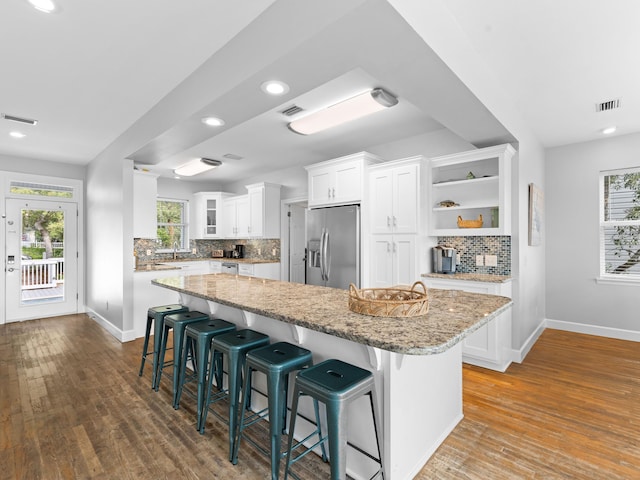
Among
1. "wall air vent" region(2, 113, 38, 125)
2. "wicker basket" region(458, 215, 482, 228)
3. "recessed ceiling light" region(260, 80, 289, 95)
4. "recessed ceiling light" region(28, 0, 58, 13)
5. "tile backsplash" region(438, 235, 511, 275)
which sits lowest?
"tile backsplash" region(438, 235, 511, 275)

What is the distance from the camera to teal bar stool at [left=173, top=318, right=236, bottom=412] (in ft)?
7.25

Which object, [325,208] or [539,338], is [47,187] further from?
[539,338]

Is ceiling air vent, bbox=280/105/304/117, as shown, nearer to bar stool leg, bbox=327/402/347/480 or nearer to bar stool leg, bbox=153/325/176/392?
bar stool leg, bbox=153/325/176/392

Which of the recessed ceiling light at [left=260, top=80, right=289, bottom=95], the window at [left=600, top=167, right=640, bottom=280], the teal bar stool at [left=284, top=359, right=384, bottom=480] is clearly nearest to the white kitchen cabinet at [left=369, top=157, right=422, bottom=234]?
the recessed ceiling light at [left=260, top=80, right=289, bottom=95]

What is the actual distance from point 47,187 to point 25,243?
0.94m

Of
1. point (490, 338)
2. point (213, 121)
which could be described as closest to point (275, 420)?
point (213, 121)

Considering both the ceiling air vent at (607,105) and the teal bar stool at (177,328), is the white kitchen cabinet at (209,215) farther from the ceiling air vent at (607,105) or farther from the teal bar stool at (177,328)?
the ceiling air vent at (607,105)

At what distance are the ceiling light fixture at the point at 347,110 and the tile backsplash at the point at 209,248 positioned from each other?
313 centimetres

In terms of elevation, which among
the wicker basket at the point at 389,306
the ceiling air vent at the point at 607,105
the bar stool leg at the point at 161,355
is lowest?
the bar stool leg at the point at 161,355

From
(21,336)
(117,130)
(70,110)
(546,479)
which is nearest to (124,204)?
(117,130)

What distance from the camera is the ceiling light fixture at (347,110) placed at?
2778 millimetres

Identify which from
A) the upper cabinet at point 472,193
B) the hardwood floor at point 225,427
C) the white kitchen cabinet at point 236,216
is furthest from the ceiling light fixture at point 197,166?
the upper cabinet at point 472,193

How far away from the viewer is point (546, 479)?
1758 mm

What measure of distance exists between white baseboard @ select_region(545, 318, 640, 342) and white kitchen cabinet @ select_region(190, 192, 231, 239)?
19.3ft
